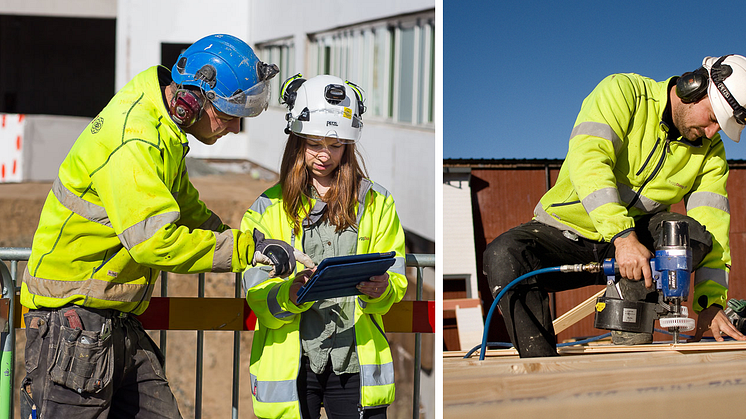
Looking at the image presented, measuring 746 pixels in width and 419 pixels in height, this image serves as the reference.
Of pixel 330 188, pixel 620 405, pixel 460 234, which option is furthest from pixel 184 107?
pixel 460 234

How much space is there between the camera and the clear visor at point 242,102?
2.58 m

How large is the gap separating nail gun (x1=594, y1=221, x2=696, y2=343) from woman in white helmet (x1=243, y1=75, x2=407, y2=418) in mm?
1060

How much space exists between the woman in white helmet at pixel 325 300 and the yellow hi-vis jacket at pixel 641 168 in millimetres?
1130

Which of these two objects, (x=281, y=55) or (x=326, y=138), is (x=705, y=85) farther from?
(x=281, y=55)

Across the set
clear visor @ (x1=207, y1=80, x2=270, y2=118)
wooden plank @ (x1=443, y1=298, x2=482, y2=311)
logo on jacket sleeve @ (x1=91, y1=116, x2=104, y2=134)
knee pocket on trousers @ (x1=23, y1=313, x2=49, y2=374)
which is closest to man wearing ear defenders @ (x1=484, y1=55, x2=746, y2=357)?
clear visor @ (x1=207, y1=80, x2=270, y2=118)

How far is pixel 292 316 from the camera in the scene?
2602 mm

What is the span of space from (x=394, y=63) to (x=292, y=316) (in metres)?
8.43

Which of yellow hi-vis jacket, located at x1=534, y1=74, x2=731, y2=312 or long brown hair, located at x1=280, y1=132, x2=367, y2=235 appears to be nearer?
long brown hair, located at x1=280, y1=132, x2=367, y2=235

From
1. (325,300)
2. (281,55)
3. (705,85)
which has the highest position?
(281,55)

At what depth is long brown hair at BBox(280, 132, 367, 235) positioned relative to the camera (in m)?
2.75

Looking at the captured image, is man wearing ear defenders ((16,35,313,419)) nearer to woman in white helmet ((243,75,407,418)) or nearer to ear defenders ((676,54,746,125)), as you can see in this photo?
woman in white helmet ((243,75,407,418))

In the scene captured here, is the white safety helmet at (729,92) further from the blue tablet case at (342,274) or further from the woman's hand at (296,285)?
the woman's hand at (296,285)

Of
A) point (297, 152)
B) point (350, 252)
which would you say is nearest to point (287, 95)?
point (297, 152)

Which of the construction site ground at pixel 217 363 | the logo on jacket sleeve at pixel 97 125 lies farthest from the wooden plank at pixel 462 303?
the logo on jacket sleeve at pixel 97 125
